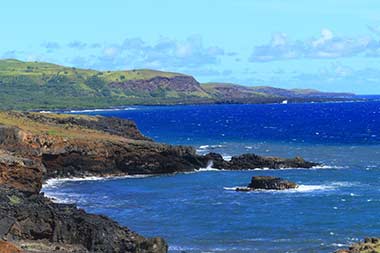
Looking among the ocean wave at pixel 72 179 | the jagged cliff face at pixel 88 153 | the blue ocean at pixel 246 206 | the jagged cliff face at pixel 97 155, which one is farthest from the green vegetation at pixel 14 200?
the jagged cliff face at pixel 88 153

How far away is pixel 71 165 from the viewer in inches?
3401

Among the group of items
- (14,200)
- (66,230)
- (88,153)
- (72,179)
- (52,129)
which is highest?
(52,129)

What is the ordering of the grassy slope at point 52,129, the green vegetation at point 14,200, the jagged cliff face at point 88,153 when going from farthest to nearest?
the grassy slope at point 52,129, the jagged cliff face at point 88,153, the green vegetation at point 14,200

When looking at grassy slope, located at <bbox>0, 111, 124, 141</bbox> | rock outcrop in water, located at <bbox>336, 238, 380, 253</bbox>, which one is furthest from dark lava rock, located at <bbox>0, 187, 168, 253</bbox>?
grassy slope, located at <bbox>0, 111, 124, 141</bbox>

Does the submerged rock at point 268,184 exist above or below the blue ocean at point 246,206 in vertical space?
above

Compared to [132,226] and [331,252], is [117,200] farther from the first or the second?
[331,252]

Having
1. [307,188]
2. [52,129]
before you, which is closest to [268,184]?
[307,188]

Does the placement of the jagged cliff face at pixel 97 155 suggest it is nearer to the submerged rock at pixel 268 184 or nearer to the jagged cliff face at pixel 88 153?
the jagged cliff face at pixel 88 153

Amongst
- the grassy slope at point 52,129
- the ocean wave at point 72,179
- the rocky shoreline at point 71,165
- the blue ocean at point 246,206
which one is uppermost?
the grassy slope at point 52,129

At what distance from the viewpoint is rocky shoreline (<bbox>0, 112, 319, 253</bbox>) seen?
139 feet

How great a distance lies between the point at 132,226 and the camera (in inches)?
2194

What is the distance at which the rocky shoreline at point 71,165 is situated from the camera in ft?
139

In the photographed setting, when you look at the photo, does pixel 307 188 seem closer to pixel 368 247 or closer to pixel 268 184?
pixel 268 184

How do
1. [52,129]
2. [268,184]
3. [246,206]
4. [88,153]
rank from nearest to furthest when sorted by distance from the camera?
[246,206] → [268,184] → [88,153] → [52,129]
